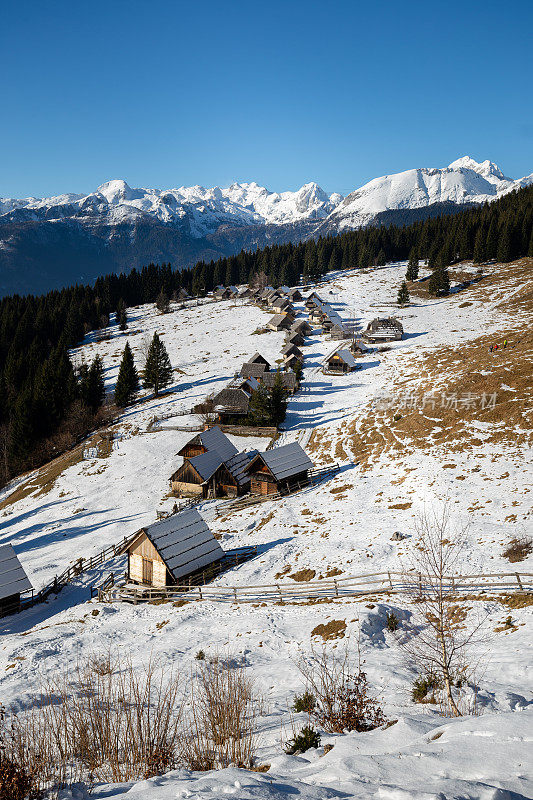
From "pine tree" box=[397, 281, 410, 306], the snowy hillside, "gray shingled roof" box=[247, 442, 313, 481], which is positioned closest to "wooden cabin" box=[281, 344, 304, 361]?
the snowy hillside

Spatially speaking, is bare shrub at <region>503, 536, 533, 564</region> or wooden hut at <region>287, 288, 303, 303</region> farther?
wooden hut at <region>287, 288, 303, 303</region>

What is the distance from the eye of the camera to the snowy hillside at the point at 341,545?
6098 mm

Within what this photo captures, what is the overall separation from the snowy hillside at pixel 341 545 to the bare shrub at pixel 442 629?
65 cm

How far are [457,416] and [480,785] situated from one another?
121 ft

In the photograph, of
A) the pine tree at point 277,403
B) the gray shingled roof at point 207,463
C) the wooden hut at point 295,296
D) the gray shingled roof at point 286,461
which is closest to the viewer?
the gray shingled roof at point 286,461

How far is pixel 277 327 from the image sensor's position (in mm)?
102812

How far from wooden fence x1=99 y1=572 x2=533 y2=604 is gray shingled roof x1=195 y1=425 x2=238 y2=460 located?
1791cm

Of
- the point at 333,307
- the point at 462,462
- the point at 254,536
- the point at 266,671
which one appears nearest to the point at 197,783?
the point at 266,671

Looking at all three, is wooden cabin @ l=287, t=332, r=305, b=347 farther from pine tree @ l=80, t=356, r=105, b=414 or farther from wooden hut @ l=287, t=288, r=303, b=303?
pine tree @ l=80, t=356, r=105, b=414

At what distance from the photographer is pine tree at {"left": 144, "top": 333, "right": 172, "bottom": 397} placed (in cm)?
7325

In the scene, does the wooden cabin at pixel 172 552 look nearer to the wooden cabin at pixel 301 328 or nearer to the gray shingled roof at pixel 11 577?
the gray shingled roof at pixel 11 577

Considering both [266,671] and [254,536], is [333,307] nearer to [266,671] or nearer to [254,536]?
[254,536]

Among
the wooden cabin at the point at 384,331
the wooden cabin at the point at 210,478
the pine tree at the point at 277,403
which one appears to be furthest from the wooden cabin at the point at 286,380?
the wooden cabin at the point at 384,331

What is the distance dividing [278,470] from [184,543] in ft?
42.3
